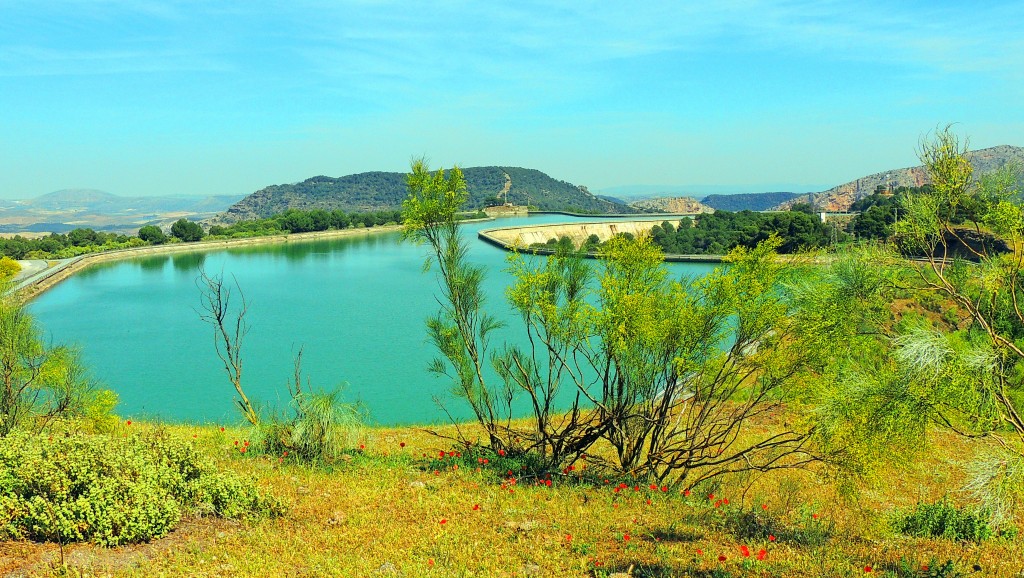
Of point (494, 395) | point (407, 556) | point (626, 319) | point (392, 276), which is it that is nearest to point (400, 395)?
point (494, 395)

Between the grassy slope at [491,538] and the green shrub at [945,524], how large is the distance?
203 mm

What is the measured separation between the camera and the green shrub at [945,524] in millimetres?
6266

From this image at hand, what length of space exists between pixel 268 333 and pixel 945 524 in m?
30.5

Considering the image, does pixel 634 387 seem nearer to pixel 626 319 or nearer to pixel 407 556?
pixel 626 319

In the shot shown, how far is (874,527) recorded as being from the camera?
20.8 ft

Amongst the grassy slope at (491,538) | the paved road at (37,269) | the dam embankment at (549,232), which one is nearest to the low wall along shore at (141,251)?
the paved road at (37,269)

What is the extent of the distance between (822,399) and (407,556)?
170 inches

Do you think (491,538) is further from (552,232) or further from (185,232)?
(185,232)

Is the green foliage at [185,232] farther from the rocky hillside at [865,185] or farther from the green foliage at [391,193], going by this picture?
the rocky hillside at [865,185]

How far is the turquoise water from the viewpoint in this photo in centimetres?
2139

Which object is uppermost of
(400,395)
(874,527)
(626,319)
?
(626,319)

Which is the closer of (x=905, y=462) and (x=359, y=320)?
(x=905, y=462)

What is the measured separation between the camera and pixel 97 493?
5473mm

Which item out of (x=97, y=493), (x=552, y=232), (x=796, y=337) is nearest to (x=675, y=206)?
(x=552, y=232)
